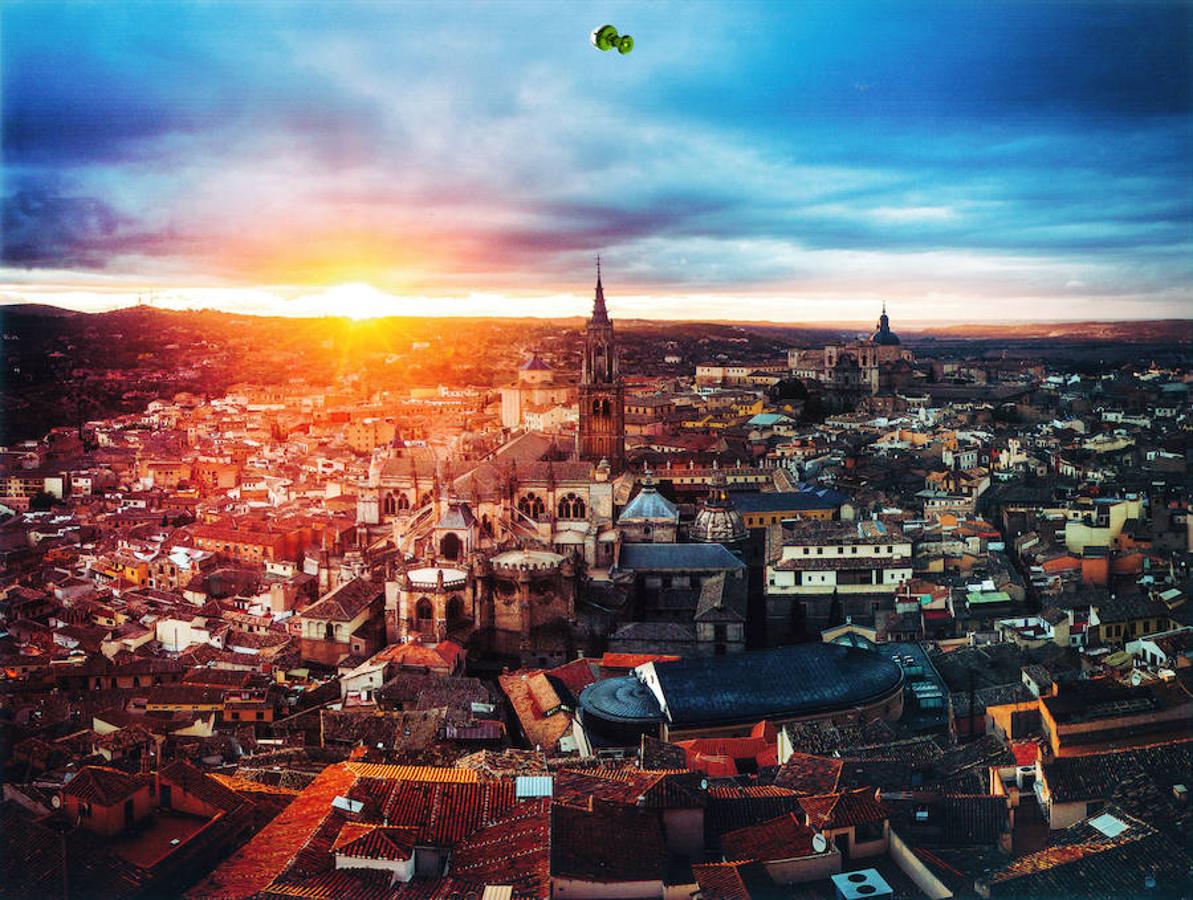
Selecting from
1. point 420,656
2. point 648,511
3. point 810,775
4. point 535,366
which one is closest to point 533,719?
point 420,656

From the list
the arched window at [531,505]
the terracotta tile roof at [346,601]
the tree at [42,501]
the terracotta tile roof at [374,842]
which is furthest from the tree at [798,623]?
the tree at [42,501]

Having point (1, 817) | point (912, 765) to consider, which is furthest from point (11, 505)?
point (912, 765)

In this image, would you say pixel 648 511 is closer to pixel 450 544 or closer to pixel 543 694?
pixel 450 544

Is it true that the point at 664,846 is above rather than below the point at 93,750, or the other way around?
above

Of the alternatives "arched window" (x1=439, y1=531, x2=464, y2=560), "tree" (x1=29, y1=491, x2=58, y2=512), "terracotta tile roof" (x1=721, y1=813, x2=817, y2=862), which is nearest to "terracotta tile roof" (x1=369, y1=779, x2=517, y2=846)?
"terracotta tile roof" (x1=721, y1=813, x2=817, y2=862)

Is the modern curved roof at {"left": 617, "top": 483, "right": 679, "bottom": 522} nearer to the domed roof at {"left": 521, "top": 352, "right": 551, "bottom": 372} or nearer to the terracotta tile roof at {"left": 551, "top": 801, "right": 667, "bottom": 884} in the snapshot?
the terracotta tile roof at {"left": 551, "top": 801, "right": 667, "bottom": 884}

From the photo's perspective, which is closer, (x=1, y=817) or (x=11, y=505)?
(x=1, y=817)

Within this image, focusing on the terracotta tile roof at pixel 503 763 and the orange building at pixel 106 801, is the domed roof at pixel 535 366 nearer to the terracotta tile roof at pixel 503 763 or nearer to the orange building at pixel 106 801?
the terracotta tile roof at pixel 503 763

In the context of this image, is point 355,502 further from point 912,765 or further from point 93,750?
point 912,765
